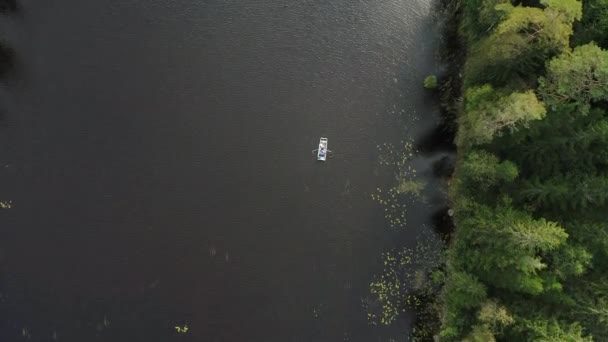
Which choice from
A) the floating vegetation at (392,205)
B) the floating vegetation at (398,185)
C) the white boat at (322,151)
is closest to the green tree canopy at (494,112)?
the floating vegetation at (398,185)

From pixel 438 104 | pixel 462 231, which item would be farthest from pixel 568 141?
pixel 438 104

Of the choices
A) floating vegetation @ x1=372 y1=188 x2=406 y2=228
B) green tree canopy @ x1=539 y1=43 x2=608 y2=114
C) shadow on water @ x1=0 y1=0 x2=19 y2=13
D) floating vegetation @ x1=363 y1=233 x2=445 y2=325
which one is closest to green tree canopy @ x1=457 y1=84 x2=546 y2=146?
green tree canopy @ x1=539 y1=43 x2=608 y2=114

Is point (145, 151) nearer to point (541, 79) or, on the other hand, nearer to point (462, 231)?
point (462, 231)

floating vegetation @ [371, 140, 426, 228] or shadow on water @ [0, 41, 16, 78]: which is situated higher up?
shadow on water @ [0, 41, 16, 78]

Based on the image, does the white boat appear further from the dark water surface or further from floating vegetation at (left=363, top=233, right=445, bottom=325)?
floating vegetation at (left=363, top=233, right=445, bottom=325)

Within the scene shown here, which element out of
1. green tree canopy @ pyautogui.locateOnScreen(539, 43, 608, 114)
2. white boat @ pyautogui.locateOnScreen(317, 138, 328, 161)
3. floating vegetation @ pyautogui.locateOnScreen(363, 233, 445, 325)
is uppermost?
green tree canopy @ pyautogui.locateOnScreen(539, 43, 608, 114)

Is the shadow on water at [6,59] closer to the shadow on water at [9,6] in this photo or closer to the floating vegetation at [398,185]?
the shadow on water at [9,6]

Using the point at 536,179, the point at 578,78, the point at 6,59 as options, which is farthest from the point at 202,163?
the point at 578,78
